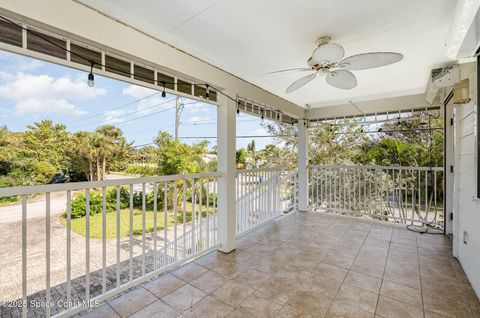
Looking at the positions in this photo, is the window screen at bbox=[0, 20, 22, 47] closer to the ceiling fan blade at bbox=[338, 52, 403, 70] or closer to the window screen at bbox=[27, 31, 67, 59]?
the window screen at bbox=[27, 31, 67, 59]

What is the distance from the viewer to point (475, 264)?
1946 mm

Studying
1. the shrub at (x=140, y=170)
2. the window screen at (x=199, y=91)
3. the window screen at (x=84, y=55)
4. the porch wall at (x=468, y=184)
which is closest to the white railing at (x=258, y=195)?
the window screen at (x=199, y=91)

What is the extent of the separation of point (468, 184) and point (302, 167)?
2.88 meters

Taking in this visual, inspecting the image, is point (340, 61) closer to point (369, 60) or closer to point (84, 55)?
point (369, 60)

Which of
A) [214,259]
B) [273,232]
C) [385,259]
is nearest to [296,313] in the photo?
[214,259]

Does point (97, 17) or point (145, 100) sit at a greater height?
point (145, 100)

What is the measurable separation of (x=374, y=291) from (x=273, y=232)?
1.72 m

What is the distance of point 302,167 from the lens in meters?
4.92

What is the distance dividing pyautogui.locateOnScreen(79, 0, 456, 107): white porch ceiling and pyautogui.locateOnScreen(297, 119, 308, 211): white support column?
7.34 feet

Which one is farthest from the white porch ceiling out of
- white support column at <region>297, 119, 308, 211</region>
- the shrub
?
the shrub

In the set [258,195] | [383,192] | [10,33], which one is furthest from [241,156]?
[10,33]

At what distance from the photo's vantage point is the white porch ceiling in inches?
64.7

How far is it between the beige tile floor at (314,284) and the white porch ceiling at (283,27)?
2.34 metres

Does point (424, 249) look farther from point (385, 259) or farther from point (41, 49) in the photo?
point (41, 49)
